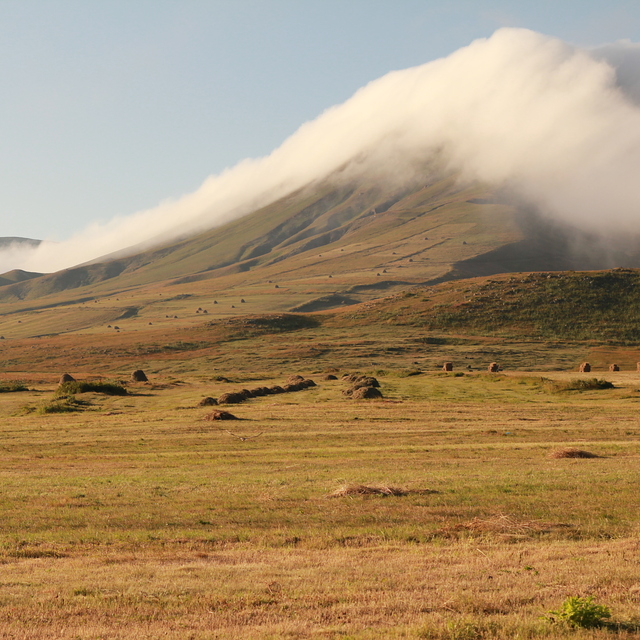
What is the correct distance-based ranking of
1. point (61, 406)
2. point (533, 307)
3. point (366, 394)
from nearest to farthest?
point (61, 406), point (366, 394), point (533, 307)

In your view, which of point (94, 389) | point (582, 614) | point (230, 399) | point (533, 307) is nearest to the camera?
point (582, 614)

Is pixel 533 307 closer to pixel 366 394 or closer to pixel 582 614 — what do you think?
pixel 366 394

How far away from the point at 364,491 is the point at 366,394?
40.2 m

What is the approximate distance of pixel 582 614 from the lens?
9977 millimetres

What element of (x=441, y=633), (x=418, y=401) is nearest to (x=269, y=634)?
(x=441, y=633)

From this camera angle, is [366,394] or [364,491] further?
[366,394]

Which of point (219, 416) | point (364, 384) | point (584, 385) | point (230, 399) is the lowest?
point (584, 385)

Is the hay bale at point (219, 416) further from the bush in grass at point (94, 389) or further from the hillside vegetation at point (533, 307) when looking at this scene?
the hillside vegetation at point (533, 307)

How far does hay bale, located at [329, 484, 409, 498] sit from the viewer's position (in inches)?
832

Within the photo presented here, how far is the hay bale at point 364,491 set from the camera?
2114cm

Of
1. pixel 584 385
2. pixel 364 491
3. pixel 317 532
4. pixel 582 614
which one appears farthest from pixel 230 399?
pixel 582 614

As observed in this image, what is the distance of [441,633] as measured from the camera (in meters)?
9.86

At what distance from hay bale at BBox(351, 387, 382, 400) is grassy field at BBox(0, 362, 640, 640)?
65.3 ft

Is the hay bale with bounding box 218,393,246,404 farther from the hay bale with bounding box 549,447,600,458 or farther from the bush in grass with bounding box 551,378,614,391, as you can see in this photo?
the hay bale with bounding box 549,447,600,458
